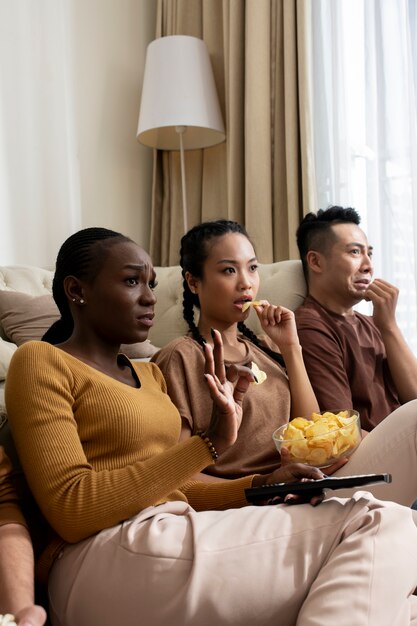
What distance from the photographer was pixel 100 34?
3.34 meters

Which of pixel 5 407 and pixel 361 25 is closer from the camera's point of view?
pixel 5 407

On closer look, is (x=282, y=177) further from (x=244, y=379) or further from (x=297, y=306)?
(x=244, y=379)

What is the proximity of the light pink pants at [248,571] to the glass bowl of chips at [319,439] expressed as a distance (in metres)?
0.27

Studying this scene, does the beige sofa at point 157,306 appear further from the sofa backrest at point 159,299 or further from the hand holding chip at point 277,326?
the hand holding chip at point 277,326

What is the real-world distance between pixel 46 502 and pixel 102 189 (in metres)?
2.44

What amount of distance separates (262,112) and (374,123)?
512mm

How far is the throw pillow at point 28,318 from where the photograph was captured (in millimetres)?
1984

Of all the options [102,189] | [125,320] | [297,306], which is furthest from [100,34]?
[125,320]

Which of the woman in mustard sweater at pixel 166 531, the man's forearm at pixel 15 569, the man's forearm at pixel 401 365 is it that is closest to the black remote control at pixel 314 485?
the woman in mustard sweater at pixel 166 531

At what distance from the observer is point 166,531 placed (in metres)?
1.06

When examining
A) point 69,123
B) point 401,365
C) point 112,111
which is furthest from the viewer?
point 112,111

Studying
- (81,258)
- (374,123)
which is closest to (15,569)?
(81,258)

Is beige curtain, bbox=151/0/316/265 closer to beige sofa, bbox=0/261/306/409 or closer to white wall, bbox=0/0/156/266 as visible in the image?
white wall, bbox=0/0/156/266

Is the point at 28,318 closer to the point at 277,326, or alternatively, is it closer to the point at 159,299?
the point at 159,299
